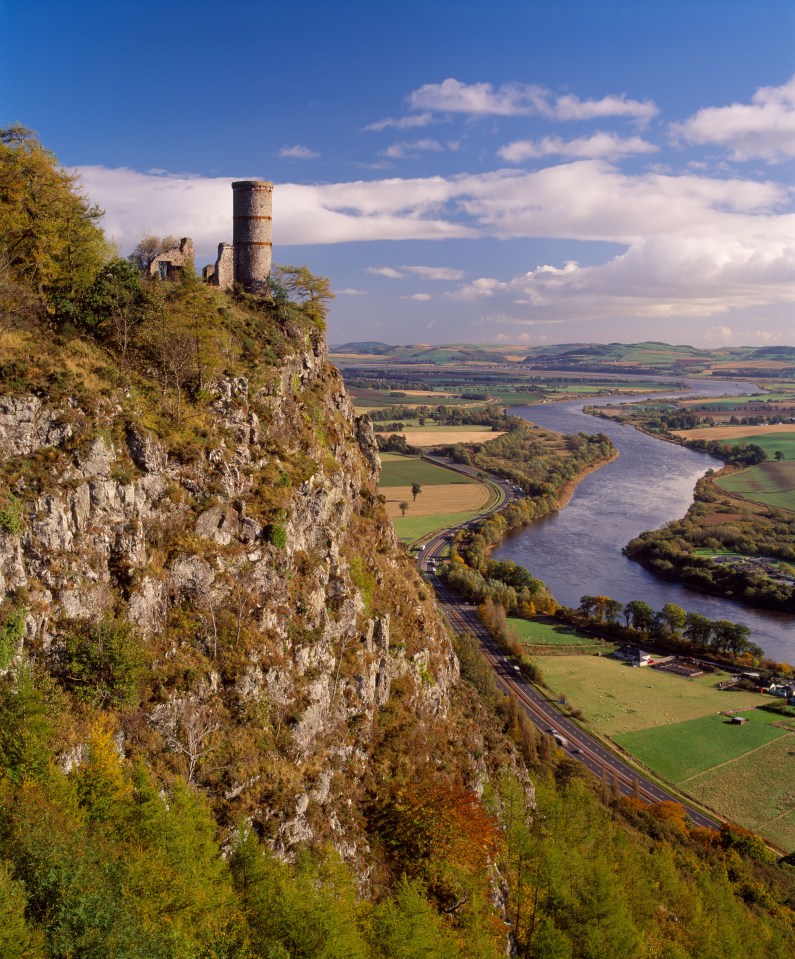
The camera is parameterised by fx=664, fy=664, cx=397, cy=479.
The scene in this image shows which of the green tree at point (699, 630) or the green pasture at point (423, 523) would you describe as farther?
the green pasture at point (423, 523)

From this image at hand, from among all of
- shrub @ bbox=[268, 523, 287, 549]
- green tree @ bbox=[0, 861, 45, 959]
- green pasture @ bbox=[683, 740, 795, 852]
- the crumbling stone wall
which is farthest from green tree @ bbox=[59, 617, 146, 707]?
green pasture @ bbox=[683, 740, 795, 852]

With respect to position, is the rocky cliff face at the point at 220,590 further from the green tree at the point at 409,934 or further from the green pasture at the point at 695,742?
the green pasture at the point at 695,742

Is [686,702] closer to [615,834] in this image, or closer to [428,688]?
[615,834]

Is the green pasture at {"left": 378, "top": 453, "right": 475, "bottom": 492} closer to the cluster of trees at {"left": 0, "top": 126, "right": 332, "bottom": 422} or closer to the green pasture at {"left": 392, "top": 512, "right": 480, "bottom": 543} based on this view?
the green pasture at {"left": 392, "top": 512, "right": 480, "bottom": 543}

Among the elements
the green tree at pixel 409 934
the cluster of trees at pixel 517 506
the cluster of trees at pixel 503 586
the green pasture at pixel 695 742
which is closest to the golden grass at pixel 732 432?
the cluster of trees at pixel 517 506

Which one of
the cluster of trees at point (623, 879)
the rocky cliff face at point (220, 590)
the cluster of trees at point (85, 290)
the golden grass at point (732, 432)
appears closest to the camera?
the rocky cliff face at point (220, 590)

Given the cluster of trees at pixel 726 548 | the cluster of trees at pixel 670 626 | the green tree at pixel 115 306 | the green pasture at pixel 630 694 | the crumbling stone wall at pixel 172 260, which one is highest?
the crumbling stone wall at pixel 172 260
